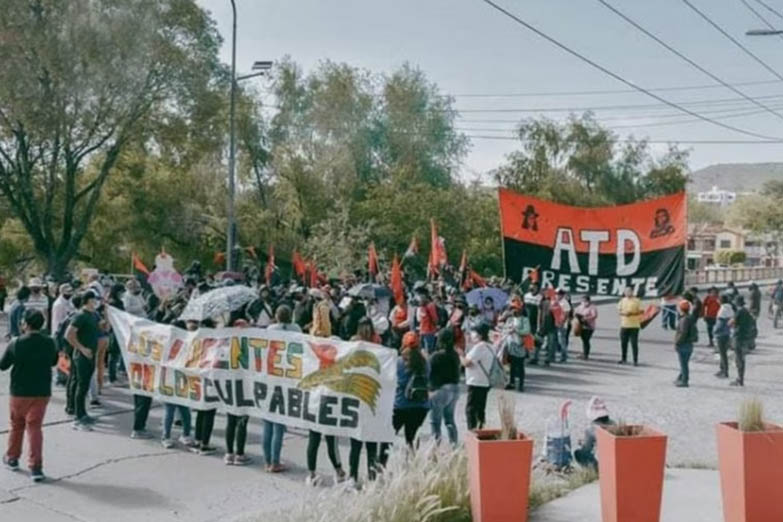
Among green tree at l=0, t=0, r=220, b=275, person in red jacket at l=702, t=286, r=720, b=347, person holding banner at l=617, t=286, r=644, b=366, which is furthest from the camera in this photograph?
green tree at l=0, t=0, r=220, b=275

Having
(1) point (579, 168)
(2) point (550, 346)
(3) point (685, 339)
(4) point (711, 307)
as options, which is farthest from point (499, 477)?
(1) point (579, 168)

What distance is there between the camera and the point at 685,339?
15.4 metres

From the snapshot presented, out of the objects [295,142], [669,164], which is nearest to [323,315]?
[295,142]

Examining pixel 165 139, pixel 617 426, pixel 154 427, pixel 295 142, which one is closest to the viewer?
pixel 617 426

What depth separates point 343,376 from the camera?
8.91 metres

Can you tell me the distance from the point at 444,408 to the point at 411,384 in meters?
0.97

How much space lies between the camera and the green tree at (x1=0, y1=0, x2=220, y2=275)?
94.2 feet

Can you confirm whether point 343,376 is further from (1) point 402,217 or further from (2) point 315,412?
(1) point 402,217

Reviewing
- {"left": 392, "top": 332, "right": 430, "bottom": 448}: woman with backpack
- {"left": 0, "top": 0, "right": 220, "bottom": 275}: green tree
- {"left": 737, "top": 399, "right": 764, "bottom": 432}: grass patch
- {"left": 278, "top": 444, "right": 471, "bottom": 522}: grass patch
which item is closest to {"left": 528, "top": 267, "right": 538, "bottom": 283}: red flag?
{"left": 392, "top": 332, "right": 430, "bottom": 448}: woman with backpack

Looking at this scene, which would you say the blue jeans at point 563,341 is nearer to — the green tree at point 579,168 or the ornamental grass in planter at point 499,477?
the ornamental grass in planter at point 499,477

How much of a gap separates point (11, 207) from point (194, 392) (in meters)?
27.5

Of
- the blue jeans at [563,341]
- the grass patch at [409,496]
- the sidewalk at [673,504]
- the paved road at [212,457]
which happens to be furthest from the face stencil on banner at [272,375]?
the blue jeans at [563,341]

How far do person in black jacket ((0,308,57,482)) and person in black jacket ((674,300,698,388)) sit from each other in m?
10.9

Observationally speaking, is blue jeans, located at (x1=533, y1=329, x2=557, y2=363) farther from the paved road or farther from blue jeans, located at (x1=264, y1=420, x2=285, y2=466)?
blue jeans, located at (x1=264, y1=420, x2=285, y2=466)
